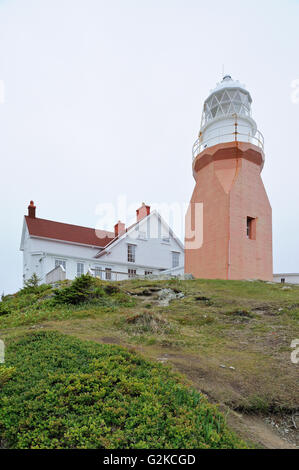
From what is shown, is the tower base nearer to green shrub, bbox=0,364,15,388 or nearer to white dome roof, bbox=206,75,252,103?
white dome roof, bbox=206,75,252,103

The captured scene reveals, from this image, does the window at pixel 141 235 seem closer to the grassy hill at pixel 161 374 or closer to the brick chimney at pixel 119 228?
the brick chimney at pixel 119 228

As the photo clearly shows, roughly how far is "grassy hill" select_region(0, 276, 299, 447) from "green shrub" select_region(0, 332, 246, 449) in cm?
1

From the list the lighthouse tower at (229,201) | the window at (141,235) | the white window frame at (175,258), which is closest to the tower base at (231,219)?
the lighthouse tower at (229,201)

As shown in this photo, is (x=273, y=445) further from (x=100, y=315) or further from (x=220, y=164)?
(x=220, y=164)

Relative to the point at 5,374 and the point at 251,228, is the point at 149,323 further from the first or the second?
the point at 251,228

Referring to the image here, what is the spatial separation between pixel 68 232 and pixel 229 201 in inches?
563

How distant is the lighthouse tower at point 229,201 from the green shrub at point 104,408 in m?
10.9

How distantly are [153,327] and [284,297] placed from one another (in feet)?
18.9

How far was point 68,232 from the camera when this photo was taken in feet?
82.1

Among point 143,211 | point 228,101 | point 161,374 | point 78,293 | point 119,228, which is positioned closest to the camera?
point 161,374

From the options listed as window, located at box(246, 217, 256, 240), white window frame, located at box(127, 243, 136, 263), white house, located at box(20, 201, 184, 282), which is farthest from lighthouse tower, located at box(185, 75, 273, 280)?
white window frame, located at box(127, 243, 136, 263)

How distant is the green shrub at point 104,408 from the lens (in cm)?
312

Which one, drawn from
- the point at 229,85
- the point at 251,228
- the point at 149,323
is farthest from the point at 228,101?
the point at 149,323

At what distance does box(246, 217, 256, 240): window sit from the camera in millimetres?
15648
